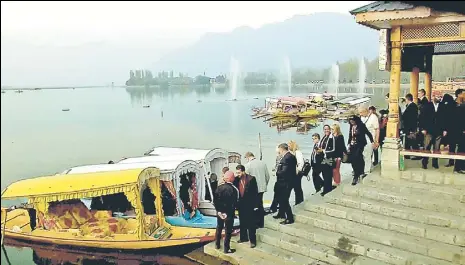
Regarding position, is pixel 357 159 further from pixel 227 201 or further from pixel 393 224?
pixel 227 201

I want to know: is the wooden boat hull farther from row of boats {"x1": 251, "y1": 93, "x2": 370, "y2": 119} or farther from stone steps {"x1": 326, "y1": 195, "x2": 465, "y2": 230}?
row of boats {"x1": 251, "y1": 93, "x2": 370, "y2": 119}

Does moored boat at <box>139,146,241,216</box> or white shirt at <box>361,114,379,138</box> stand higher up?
white shirt at <box>361,114,379,138</box>

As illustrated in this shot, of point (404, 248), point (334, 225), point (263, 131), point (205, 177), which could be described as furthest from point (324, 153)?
point (263, 131)

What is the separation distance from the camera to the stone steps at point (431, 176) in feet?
25.7

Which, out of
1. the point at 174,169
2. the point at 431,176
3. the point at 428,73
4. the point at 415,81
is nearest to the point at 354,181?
the point at 431,176

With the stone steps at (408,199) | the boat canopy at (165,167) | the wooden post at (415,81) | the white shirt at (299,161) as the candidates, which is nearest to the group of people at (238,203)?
the white shirt at (299,161)

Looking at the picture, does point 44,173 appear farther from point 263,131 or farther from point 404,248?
point 404,248

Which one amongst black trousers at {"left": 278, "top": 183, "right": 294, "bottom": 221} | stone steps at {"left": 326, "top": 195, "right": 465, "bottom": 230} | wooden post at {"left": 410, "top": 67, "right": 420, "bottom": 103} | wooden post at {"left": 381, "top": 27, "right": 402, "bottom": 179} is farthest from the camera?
A: wooden post at {"left": 410, "top": 67, "right": 420, "bottom": 103}

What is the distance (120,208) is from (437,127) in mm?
7552

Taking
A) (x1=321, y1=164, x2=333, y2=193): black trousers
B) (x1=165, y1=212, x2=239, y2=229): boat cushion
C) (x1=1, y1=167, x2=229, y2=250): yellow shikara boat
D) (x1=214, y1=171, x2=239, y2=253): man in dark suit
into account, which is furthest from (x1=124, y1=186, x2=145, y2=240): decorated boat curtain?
(x1=321, y1=164, x2=333, y2=193): black trousers

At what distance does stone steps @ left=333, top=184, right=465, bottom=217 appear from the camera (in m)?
7.23

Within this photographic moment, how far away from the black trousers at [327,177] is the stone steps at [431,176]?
1.03 m

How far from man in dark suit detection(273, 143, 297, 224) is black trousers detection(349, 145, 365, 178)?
135cm

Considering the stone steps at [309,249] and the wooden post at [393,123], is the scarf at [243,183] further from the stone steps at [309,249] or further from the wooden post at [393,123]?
the wooden post at [393,123]
